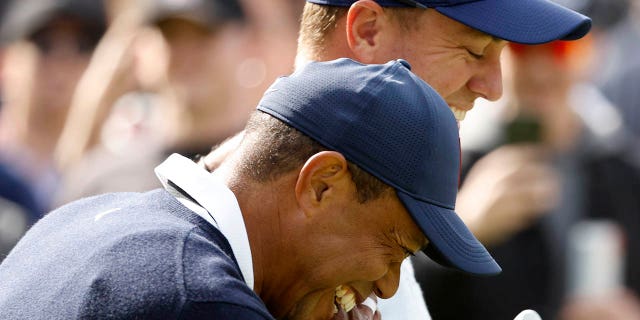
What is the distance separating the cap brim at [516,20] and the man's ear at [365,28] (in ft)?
0.46

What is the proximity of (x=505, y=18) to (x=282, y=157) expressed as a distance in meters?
0.80

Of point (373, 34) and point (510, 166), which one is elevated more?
point (373, 34)

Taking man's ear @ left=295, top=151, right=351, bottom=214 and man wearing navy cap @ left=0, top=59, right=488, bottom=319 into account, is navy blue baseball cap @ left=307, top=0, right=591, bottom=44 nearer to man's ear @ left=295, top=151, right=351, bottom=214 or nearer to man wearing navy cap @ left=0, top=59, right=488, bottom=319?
man wearing navy cap @ left=0, top=59, right=488, bottom=319

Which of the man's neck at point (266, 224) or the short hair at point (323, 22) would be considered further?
the short hair at point (323, 22)

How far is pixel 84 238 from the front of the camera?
252 cm

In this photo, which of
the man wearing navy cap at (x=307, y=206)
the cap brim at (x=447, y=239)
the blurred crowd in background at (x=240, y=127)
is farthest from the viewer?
the blurred crowd in background at (x=240, y=127)

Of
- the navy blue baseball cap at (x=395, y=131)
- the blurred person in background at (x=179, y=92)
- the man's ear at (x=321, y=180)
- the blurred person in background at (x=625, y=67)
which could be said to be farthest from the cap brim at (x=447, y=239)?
the blurred person in background at (x=625, y=67)

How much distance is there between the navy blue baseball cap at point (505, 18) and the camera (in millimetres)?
3125

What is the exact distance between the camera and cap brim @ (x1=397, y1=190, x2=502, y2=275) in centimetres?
262

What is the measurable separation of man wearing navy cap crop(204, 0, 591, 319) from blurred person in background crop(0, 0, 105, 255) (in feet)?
9.96

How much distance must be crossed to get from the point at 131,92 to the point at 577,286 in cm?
259

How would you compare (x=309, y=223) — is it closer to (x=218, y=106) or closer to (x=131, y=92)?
(x=218, y=106)

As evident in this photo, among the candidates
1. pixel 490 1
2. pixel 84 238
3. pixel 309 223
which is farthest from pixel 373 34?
pixel 84 238

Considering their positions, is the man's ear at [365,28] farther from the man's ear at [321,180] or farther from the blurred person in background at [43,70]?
the blurred person in background at [43,70]
